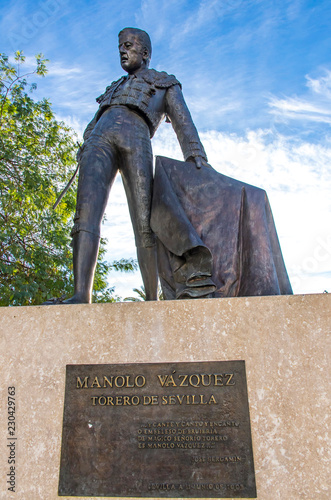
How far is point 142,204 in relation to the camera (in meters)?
3.75

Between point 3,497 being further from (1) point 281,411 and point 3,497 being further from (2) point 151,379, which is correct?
(1) point 281,411

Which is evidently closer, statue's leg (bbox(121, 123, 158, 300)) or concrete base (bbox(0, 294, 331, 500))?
concrete base (bbox(0, 294, 331, 500))

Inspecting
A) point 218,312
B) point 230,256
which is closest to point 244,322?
point 218,312

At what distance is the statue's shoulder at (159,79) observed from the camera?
4.13m

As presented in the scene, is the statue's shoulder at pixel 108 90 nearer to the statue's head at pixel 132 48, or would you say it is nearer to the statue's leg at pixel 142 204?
the statue's head at pixel 132 48

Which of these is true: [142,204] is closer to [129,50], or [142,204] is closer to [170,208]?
[170,208]

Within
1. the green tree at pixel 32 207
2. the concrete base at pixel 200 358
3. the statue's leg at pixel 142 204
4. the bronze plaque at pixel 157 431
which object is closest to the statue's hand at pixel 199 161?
the statue's leg at pixel 142 204

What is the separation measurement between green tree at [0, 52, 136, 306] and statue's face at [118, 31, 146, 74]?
4.90 meters

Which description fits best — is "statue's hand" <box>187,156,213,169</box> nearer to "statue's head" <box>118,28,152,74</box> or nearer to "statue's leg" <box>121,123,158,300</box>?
"statue's leg" <box>121,123,158,300</box>

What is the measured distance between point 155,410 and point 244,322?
73 cm

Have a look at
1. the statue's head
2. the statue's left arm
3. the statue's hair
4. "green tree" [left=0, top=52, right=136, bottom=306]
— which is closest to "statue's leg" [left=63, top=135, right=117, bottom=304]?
the statue's left arm

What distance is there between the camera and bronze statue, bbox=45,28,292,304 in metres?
3.23

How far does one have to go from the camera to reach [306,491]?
2332 millimetres

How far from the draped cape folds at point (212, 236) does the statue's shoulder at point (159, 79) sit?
92 cm
